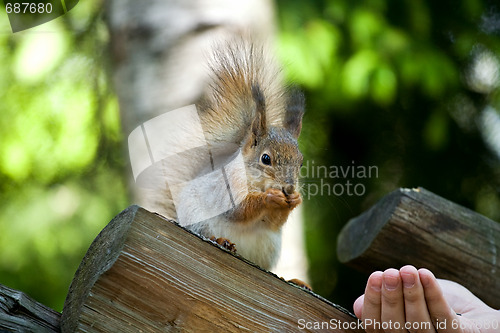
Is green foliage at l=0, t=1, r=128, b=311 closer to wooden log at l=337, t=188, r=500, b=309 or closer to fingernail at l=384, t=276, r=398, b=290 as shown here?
wooden log at l=337, t=188, r=500, b=309

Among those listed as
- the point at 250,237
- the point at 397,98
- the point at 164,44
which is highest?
the point at 164,44

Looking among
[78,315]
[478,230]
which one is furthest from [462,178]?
[78,315]

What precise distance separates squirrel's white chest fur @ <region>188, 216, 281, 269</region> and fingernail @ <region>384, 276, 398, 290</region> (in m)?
0.34

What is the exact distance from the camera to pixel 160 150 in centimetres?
103

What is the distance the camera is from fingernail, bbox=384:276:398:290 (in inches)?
29.7

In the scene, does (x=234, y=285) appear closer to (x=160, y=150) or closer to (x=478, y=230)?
(x=160, y=150)

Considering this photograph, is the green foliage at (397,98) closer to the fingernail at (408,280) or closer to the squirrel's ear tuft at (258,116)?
the squirrel's ear tuft at (258,116)

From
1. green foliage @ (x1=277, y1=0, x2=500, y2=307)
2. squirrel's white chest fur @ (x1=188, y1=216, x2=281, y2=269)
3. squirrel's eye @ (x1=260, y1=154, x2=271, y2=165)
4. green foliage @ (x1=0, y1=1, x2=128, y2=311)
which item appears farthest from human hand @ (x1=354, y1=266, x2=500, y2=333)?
green foliage @ (x1=0, y1=1, x2=128, y2=311)

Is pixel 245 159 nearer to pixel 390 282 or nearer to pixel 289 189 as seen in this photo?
pixel 289 189

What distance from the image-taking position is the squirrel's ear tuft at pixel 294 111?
3.74 feet

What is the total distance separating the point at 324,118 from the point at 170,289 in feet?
5.23

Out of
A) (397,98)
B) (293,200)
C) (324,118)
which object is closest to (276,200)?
(293,200)

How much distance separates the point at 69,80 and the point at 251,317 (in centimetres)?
158

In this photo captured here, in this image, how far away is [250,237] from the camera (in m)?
1.09
